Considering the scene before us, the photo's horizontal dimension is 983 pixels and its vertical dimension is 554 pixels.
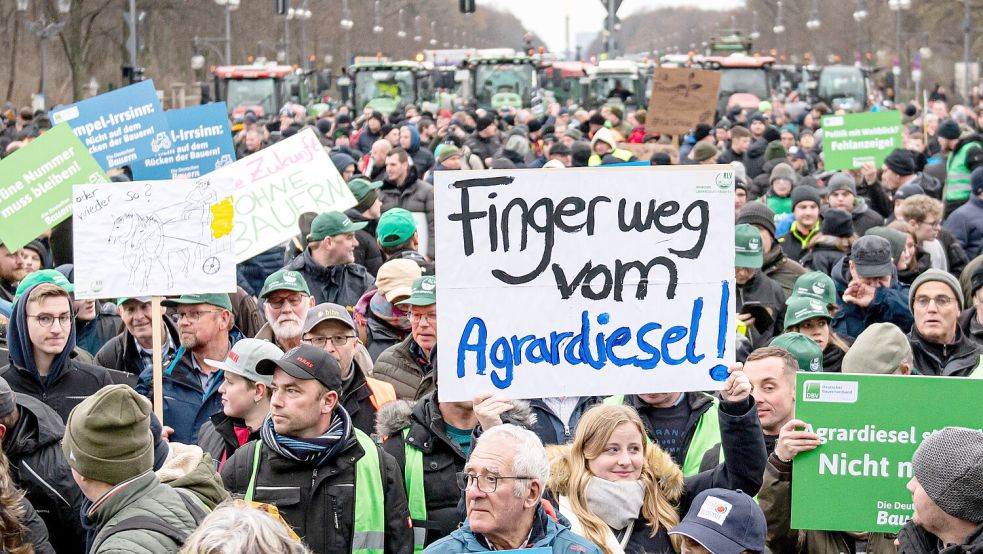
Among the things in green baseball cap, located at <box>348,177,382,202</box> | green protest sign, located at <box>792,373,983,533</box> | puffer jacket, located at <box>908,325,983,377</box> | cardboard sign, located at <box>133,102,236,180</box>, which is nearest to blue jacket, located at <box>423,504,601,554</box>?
green protest sign, located at <box>792,373,983,533</box>

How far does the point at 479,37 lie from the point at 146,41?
10835cm

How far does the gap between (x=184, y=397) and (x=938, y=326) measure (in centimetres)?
364

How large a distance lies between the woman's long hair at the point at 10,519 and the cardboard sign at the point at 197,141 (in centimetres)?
716

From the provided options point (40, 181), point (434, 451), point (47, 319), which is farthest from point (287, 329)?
point (40, 181)

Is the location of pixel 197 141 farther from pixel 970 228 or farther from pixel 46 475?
pixel 46 475

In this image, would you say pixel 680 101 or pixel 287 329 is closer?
pixel 287 329

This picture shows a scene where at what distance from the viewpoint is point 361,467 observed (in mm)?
5254

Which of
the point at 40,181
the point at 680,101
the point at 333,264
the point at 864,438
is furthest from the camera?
the point at 680,101

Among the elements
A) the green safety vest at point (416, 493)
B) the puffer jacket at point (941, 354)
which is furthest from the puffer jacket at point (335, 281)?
the green safety vest at point (416, 493)

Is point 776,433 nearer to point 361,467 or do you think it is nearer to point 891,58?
point 361,467

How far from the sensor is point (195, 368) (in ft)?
23.6

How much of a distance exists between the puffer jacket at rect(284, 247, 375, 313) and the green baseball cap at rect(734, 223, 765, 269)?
222cm

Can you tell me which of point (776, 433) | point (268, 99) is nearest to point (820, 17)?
point (268, 99)

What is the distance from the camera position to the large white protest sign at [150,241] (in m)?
7.14
